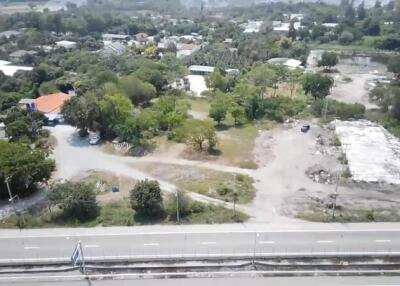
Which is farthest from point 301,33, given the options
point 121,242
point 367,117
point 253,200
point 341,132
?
point 121,242

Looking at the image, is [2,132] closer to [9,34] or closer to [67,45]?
[67,45]

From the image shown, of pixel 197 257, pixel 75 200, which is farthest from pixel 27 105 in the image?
pixel 197 257

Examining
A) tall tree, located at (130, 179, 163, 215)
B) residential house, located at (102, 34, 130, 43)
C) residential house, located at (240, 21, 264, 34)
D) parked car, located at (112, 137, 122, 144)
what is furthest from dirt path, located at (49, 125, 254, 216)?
residential house, located at (240, 21, 264, 34)

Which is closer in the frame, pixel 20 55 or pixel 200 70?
pixel 200 70

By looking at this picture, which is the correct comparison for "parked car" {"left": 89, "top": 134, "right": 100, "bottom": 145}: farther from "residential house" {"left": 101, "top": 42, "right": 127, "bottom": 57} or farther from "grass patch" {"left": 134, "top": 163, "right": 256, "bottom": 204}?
"residential house" {"left": 101, "top": 42, "right": 127, "bottom": 57}

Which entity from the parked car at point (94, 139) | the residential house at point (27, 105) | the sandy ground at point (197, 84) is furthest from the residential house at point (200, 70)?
the parked car at point (94, 139)

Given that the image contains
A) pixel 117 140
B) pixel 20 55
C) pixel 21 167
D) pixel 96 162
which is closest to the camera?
pixel 21 167

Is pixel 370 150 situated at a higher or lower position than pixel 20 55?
lower
